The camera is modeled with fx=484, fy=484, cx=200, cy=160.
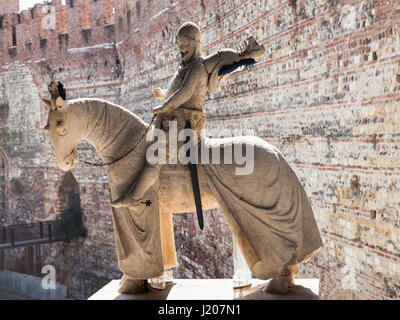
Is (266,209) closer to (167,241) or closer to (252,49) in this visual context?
(167,241)

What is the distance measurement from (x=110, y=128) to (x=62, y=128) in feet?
1.28

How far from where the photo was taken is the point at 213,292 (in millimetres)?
4008

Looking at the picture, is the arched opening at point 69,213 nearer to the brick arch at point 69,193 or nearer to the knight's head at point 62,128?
the brick arch at point 69,193

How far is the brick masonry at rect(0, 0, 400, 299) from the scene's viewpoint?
16.1ft

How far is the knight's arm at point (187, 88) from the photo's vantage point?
3.76 metres

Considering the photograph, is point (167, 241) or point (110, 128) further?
point (167, 241)

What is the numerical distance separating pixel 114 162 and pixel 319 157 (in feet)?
9.47

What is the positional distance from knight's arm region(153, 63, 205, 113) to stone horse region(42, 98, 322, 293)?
0.39 metres

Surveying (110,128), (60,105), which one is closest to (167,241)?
(110,128)

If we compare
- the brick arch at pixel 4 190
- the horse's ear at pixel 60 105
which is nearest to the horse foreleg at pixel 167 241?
the horse's ear at pixel 60 105

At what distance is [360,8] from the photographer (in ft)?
16.8

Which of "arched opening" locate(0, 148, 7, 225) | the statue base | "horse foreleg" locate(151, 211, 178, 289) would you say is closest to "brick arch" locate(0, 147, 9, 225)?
"arched opening" locate(0, 148, 7, 225)

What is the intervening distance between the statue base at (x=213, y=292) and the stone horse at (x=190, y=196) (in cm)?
9
